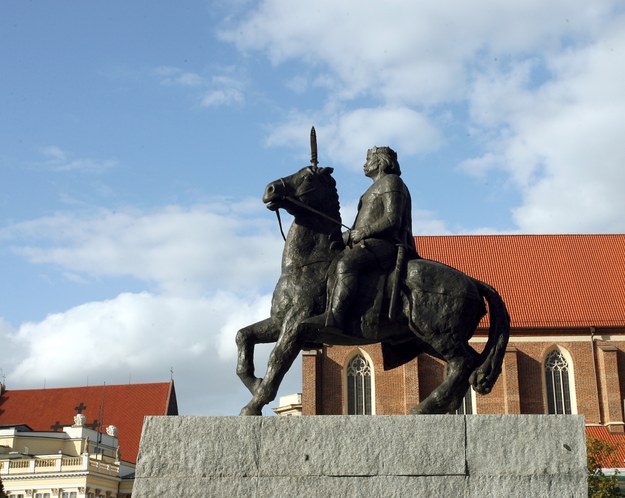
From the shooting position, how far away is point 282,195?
9336mm

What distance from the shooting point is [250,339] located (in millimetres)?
9164

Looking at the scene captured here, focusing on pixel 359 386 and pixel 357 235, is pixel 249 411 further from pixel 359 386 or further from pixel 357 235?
pixel 359 386

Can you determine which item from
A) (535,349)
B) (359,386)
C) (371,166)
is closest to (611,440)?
(535,349)

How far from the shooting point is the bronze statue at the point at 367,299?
349 inches

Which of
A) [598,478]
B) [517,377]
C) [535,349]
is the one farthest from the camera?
[535,349]

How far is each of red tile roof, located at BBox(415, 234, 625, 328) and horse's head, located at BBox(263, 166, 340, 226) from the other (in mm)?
35449

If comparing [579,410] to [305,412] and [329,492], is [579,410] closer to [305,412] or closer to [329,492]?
[305,412]

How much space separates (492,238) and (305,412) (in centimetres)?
1417

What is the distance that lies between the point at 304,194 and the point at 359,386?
108 feet

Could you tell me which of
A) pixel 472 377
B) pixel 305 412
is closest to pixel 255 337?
pixel 472 377

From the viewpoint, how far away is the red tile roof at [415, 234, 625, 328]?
44.2 metres

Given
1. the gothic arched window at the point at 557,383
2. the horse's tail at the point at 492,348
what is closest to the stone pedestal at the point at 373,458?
the horse's tail at the point at 492,348

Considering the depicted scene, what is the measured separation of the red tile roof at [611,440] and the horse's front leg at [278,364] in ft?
100

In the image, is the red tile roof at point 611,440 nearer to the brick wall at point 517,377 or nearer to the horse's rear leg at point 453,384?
the brick wall at point 517,377
